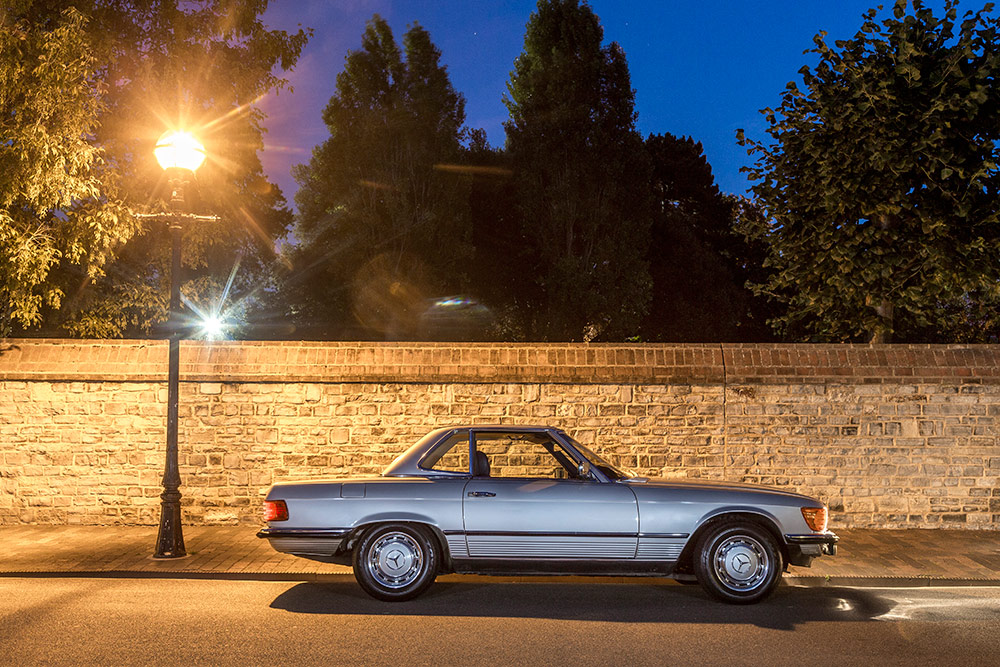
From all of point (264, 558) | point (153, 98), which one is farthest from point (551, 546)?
point (153, 98)

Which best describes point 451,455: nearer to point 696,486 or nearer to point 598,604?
point 598,604

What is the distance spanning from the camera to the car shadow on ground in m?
6.57

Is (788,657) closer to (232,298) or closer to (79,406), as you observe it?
(79,406)

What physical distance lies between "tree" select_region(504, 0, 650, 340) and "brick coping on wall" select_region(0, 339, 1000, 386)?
2075 cm

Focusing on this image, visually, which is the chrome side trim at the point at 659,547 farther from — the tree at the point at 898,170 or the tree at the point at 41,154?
the tree at the point at 41,154

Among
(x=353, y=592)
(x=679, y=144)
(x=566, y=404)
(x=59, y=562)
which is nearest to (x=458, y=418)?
(x=566, y=404)

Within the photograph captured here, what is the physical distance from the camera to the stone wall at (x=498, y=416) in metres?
10.5

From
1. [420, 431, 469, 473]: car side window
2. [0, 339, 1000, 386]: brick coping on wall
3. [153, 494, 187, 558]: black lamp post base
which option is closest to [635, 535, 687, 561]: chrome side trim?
[420, 431, 469, 473]: car side window

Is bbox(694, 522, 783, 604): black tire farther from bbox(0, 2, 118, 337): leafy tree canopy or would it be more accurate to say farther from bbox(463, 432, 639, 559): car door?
bbox(0, 2, 118, 337): leafy tree canopy

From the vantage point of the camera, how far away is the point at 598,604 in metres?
→ 7.05

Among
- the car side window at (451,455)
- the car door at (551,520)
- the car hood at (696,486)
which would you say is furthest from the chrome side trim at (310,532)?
the car hood at (696,486)

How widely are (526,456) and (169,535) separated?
403 cm

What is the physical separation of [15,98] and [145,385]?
4.38 metres

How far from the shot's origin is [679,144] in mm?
43094
